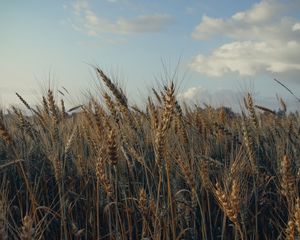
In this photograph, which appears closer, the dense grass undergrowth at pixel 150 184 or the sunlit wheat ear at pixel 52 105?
the dense grass undergrowth at pixel 150 184

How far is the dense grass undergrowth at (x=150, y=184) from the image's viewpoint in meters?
2.41

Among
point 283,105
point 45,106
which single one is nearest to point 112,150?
point 45,106

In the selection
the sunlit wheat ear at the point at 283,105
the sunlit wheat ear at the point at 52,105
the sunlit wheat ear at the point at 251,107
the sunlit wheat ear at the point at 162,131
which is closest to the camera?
the sunlit wheat ear at the point at 162,131

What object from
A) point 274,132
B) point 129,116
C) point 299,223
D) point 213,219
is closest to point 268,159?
point 274,132

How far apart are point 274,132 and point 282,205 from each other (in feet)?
6.18

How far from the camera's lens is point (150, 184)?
12.2 ft

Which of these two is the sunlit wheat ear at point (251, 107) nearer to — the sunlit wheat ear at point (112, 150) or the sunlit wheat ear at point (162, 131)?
the sunlit wheat ear at point (162, 131)

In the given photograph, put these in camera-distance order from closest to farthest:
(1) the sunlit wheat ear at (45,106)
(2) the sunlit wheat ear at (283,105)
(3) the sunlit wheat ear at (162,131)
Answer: (3) the sunlit wheat ear at (162,131) → (1) the sunlit wheat ear at (45,106) → (2) the sunlit wheat ear at (283,105)

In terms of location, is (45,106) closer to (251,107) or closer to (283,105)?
(251,107)

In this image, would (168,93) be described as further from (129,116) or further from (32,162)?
(32,162)

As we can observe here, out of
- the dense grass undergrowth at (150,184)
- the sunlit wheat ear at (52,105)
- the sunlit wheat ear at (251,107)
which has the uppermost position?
the sunlit wheat ear at (52,105)

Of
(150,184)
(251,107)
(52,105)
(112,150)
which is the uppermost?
(52,105)

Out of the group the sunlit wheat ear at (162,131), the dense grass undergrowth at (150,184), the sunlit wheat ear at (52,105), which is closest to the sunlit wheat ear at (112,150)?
the dense grass undergrowth at (150,184)

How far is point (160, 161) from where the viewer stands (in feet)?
7.68
